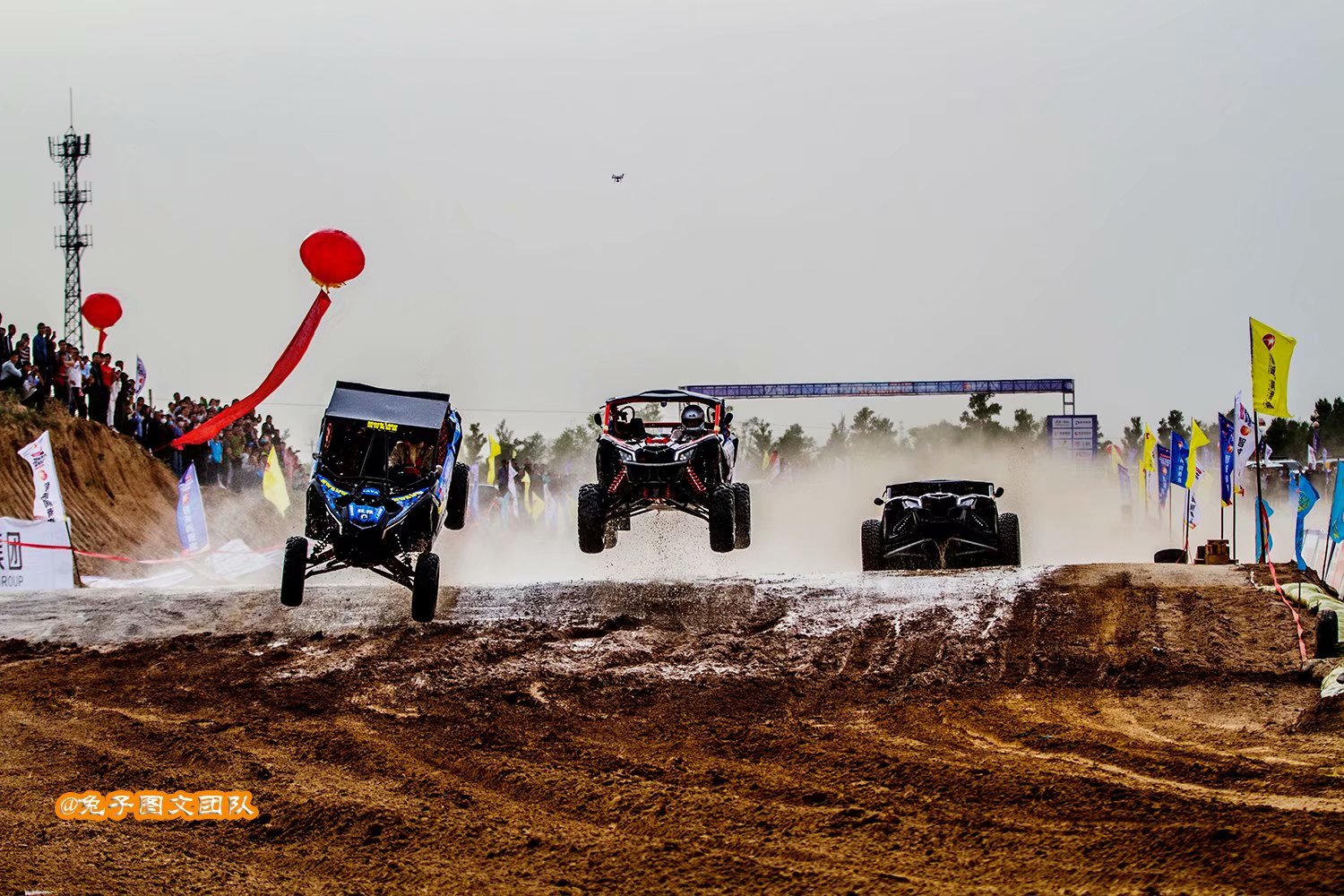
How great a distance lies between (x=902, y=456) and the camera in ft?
137

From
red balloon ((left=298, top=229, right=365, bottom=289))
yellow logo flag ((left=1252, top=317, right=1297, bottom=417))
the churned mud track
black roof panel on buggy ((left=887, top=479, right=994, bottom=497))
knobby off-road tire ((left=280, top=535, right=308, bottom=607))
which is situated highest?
red balloon ((left=298, top=229, right=365, bottom=289))

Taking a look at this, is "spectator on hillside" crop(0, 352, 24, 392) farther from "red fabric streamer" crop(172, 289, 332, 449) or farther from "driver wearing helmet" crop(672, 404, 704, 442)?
"driver wearing helmet" crop(672, 404, 704, 442)

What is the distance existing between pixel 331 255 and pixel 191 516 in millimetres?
8935

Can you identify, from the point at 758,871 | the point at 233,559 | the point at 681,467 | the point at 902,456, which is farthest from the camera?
the point at 902,456

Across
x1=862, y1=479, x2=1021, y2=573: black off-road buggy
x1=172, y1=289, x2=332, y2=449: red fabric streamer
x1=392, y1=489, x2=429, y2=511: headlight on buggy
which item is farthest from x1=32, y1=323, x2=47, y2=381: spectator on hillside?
x1=862, y1=479, x2=1021, y2=573: black off-road buggy

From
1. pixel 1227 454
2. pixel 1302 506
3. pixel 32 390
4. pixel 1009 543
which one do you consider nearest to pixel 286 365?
pixel 1009 543

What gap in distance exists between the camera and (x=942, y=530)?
1520cm

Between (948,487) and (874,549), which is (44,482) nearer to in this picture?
(874,549)

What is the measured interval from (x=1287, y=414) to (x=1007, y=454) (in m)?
29.9

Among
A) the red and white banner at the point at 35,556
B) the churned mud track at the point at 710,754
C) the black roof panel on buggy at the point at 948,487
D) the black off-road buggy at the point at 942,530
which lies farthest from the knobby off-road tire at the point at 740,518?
the red and white banner at the point at 35,556

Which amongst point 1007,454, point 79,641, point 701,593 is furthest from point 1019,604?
point 1007,454

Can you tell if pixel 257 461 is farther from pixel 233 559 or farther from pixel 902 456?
pixel 902 456

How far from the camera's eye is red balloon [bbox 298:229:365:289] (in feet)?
39.3

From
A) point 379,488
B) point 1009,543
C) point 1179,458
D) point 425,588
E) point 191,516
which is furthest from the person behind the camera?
point 1179,458
